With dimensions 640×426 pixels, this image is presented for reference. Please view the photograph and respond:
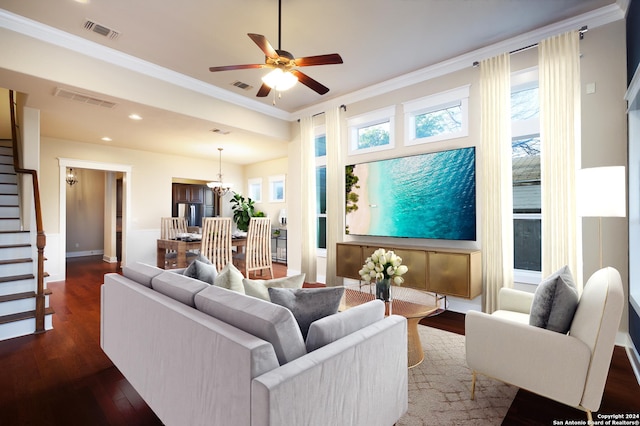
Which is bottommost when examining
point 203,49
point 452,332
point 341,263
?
point 452,332

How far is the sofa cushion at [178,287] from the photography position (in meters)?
1.73

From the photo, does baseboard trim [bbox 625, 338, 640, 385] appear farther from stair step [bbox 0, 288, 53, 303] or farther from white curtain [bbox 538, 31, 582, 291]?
stair step [bbox 0, 288, 53, 303]

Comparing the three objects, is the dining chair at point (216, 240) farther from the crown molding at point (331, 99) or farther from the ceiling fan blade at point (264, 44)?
the ceiling fan blade at point (264, 44)

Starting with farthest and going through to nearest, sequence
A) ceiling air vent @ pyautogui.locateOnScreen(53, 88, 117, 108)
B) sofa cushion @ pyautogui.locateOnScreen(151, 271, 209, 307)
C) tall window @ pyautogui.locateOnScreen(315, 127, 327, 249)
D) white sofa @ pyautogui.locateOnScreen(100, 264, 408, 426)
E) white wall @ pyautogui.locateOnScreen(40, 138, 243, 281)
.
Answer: white wall @ pyautogui.locateOnScreen(40, 138, 243, 281), tall window @ pyautogui.locateOnScreen(315, 127, 327, 249), ceiling air vent @ pyautogui.locateOnScreen(53, 88, 117, 108), sofa cushion @ pyautogui.locateOnScreen(151, 271, 209, 307), white sofa @ pyautogui.locateOnScreen(100, 264, 408, 426)

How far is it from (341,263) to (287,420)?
374 centimetres

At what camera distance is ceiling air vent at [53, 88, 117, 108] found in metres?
3.55

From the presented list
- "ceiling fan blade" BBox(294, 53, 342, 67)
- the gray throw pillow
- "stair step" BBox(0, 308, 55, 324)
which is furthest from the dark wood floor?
"ceiling fan blade" BBox(294, 53, 342, 67)

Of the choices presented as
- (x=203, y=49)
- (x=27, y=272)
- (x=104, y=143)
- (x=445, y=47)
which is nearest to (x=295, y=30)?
(x=203, y=49)

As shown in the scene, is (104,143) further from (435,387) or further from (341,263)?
(435,387)

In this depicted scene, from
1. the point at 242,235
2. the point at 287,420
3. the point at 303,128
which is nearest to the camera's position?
the point at 287,420

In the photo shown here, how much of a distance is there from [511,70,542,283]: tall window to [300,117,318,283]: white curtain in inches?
118

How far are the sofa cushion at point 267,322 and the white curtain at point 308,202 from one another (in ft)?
12.9

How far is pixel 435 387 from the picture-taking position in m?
2.19

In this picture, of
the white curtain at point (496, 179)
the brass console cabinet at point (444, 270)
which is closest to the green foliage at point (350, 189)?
the brass console cabinet at point (444, 270)
